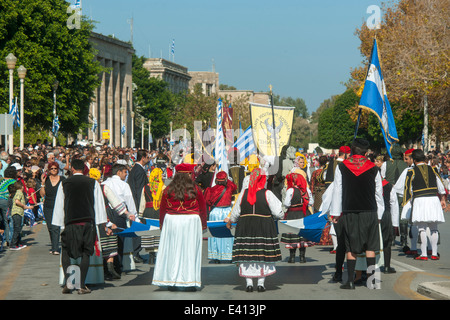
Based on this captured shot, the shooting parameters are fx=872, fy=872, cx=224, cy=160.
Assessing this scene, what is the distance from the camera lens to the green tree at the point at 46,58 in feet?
168

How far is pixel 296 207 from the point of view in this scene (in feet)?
48.1

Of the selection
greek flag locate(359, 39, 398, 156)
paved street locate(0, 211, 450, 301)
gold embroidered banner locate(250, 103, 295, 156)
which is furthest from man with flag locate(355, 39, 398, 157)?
gold embroidered banner locate(250, 103, 295, 156)

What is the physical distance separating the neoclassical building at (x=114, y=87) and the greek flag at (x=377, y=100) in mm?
93086

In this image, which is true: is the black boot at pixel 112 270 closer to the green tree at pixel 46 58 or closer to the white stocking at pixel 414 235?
the white stocking at pixel 414 235

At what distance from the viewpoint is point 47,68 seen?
2122 inches

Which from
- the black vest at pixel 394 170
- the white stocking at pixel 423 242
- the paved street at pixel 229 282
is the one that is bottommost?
the paved street at pixel 229 282

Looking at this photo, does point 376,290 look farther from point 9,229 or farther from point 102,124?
point 102,124

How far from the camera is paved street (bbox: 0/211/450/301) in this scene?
10.7 m

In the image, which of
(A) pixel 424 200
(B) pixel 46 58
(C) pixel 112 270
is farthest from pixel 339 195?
(B) pixel 46 58

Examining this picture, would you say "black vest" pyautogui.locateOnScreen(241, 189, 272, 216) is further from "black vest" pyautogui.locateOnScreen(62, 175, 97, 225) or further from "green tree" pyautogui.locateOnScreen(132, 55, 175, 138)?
"green tree" pyautogui.locateOnScreen(132, 55, 175, 138)

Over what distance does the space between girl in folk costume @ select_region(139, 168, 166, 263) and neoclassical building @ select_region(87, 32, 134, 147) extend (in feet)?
302

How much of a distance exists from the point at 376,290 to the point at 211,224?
2.60m

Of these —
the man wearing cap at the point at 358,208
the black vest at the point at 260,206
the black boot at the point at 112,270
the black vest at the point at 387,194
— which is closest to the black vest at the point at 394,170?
the black vest at the point at 387,194
